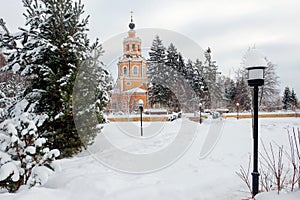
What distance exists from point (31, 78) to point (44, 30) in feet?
4.15

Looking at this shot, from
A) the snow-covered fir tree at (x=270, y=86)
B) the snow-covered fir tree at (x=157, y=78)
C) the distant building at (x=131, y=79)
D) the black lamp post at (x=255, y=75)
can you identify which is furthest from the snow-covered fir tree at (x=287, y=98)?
the black lamp post at (x=255, y=75)

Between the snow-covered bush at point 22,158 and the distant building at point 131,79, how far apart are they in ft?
54.2

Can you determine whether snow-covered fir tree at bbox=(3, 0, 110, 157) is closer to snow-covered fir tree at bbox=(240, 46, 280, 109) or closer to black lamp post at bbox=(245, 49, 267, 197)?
black lamp post at bbox=(245, 49, 267, 197)

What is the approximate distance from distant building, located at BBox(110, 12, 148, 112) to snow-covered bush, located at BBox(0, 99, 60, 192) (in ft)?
54.2

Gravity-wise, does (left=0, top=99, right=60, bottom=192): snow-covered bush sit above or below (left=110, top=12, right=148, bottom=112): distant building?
below

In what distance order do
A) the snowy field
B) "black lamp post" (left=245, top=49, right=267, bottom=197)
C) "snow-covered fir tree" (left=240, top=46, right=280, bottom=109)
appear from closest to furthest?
the snowy field, "black lamp post" (left=245, top=49, right=267, bottom=197), "snow-covered fir tree" (left=240, top=46, right=280, bottom=109)

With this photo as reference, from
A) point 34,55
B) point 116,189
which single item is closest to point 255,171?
point 116,189

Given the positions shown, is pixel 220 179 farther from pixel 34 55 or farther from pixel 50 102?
pixel 34 55

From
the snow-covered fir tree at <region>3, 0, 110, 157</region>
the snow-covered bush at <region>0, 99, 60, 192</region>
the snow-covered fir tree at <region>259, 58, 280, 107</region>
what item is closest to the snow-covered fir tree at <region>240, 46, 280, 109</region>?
the snow-covered fir tree at <region>259, 58, 280, 107</region>

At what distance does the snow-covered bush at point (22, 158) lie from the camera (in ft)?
9.79

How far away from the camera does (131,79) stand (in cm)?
2444

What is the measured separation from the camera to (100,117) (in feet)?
20.1

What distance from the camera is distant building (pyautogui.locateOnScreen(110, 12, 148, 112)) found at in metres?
20.7

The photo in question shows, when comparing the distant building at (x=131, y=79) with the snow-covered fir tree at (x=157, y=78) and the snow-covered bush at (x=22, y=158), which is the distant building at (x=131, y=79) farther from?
the snow-covered bush at (x=22, y=158)
